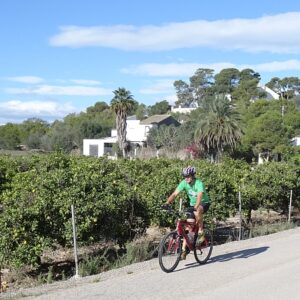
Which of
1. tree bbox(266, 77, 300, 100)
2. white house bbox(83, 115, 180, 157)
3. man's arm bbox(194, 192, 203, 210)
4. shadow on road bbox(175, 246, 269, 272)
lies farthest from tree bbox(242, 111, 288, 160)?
tree bbox(266, 77, 300, 100)

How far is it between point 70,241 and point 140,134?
9052 centimetres

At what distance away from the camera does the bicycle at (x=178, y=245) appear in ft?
30.7

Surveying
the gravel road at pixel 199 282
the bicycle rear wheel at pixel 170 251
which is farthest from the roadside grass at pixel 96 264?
the bicycle rear wheel at pixel 170 251

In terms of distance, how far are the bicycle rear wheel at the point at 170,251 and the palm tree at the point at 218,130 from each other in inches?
2207

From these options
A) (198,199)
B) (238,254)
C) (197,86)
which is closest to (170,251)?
(198,199)

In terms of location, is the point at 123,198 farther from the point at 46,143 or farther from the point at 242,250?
the point at 46,143

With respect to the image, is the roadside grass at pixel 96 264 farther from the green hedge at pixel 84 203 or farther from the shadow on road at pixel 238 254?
the shadow on road at pixel 238 254

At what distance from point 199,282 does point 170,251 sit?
1.03 m

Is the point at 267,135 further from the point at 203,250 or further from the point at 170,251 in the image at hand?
the point at 170,251

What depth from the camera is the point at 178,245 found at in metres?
9.58

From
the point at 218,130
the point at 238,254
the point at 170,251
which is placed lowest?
the point at 238,254

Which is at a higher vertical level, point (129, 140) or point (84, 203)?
point (129, 140)

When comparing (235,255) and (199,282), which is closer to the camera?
(199,282)

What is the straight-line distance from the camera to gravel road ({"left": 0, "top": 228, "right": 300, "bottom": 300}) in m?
7.82
